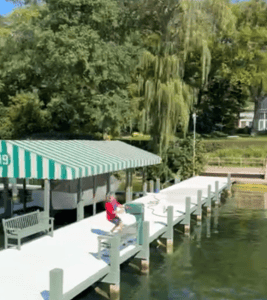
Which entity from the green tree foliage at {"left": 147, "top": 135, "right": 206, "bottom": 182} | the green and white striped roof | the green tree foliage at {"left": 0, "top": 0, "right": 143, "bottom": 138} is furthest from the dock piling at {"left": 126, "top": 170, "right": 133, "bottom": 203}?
the green tree foliage at {"left": 147, "top": 135, "right": 206, "bottom": 182}

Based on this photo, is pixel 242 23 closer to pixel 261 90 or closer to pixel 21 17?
pixel 261 90

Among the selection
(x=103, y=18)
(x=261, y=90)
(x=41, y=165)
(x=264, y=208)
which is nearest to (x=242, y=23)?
(x=261, y=90)

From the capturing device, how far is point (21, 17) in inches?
2082

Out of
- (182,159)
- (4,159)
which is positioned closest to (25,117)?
(182,159)

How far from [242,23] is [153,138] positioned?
3055 cm

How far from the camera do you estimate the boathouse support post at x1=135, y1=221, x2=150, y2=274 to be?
1535cm

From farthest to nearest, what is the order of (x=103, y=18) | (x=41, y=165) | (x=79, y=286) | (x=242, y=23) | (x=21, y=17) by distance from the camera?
(x=242, y=23)
(x=21, y=17)
(x=103, y=18)
(x=41, y=165)
(x=79, y=286)

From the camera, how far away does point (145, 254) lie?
51.0 ft

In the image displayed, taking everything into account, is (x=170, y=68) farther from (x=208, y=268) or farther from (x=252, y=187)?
(x=208, y=268)

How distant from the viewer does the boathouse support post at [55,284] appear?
1002cm

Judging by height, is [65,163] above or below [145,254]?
above

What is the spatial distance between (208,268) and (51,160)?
7023 mm

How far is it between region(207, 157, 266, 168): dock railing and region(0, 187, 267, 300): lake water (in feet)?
69.6

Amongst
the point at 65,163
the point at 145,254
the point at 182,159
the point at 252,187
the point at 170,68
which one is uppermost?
the point at 170,68
